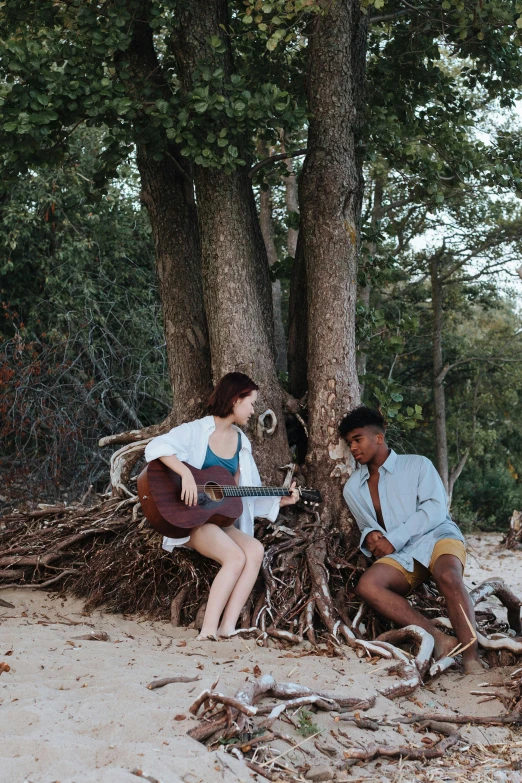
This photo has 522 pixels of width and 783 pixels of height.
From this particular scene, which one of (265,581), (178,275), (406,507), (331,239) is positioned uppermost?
(331,239)

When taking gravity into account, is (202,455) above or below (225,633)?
above

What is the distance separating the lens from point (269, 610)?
5.29m

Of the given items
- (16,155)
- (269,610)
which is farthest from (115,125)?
(269,610)

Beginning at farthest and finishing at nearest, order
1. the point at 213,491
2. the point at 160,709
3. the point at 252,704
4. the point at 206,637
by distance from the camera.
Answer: the point at 213,491
the point at 206,637
the point at 252,704
the point at 160,709

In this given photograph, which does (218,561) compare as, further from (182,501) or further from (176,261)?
(176,261)

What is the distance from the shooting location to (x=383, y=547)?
544cm

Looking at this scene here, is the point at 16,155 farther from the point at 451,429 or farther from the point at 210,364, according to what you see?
the point at 451,429

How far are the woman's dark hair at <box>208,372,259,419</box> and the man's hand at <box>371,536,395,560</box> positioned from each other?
128 cm

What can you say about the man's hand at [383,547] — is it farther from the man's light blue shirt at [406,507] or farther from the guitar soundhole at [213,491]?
the guitar soundhole at [213,491]

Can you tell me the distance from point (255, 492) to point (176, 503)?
59 centimetres

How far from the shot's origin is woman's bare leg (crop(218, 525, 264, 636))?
16.7 ft

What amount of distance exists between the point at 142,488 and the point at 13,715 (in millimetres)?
1908

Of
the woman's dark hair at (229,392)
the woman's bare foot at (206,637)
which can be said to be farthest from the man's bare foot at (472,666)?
the woman's dark hair at (229,392)

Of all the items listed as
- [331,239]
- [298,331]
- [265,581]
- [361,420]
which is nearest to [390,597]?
[265,581]
